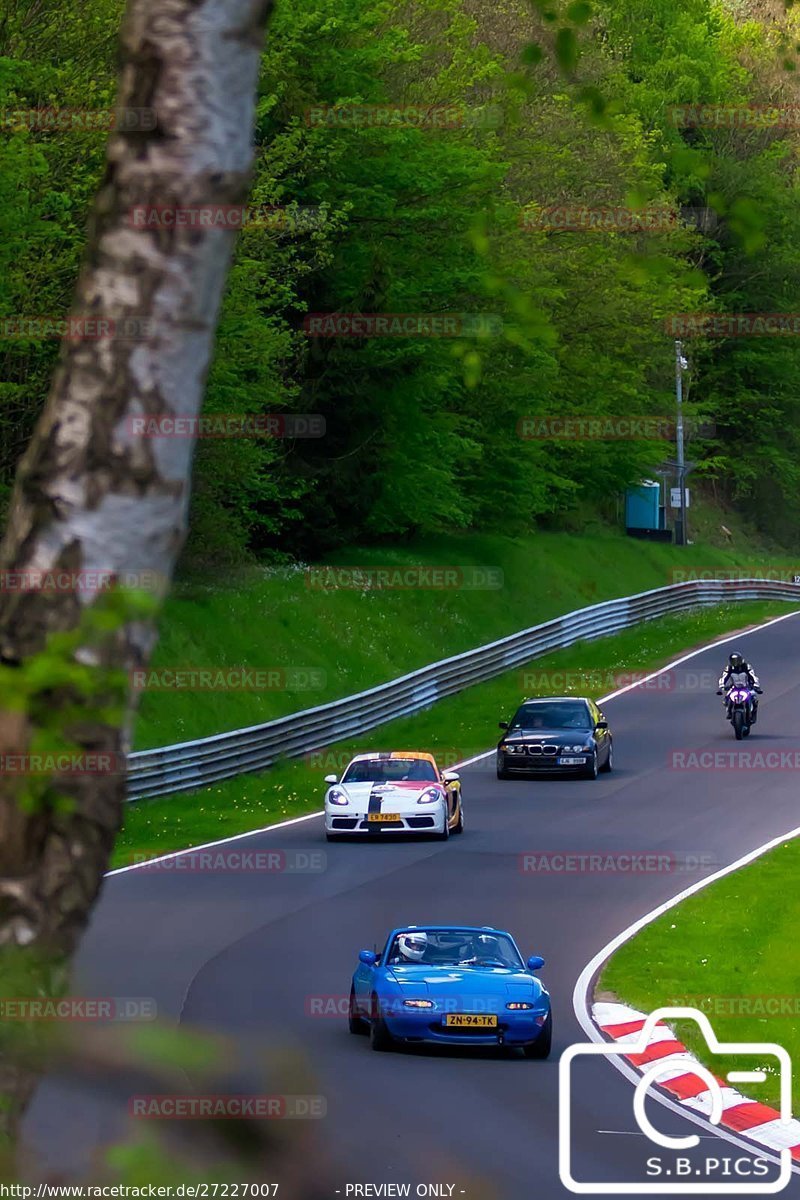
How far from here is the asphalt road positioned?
8692mm

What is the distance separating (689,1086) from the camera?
1397 cm

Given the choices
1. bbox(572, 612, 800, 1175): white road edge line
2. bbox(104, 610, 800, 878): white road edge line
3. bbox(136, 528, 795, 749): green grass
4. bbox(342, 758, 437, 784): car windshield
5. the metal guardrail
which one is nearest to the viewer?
bbox(572, 612, 800, 1175): white road edge line

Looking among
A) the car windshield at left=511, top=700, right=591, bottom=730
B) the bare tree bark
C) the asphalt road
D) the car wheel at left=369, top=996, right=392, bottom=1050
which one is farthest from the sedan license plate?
the car windshield at left=511, top=700, right=591, bottom=730

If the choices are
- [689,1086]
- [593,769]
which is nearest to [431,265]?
[593,769]

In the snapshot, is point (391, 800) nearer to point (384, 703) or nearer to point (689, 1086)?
point (384, 703)

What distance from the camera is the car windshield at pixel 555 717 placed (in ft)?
116

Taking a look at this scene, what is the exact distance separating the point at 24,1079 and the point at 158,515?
1.04m

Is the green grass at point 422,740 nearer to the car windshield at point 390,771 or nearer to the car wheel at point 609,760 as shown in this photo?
the car windshield at point 390,771

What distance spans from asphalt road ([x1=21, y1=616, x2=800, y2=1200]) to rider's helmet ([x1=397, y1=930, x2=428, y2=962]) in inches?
33.9

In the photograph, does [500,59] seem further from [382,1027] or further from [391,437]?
[382,1027]

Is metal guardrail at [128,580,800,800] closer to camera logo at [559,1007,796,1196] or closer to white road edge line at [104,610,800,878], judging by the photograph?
white road edge line at [104,610,800,878]

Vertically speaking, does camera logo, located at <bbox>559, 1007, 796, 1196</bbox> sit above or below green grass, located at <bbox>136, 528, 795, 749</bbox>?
below

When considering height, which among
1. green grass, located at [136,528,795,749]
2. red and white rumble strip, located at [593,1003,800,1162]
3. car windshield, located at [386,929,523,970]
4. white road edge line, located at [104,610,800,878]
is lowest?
red and white rumble strip, located at [593,1003,800,1162]

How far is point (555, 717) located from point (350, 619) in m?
11.7
